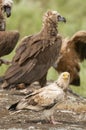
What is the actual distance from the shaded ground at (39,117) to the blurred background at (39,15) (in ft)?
20.6

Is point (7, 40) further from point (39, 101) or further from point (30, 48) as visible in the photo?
point (39, 101)

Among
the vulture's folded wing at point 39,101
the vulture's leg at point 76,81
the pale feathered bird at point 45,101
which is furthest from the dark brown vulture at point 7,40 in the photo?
the vulture's folded wing at point 39,101

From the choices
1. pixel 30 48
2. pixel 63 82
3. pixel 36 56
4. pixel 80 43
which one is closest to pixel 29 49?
pixel 30 48

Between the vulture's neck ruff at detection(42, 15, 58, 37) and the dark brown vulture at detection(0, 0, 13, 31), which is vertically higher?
the dark brown vulture at detection(0, 0, 13, 31)

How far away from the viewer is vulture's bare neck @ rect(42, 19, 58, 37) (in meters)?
13.6

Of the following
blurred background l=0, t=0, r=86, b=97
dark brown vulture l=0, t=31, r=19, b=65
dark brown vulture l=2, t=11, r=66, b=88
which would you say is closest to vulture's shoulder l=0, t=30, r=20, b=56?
dark brown vulture l=0, t=31, r=19, b=65

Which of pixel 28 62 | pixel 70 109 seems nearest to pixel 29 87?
pixel 28 62

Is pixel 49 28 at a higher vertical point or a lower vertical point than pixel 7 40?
higher

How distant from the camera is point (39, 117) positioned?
37.8 feet

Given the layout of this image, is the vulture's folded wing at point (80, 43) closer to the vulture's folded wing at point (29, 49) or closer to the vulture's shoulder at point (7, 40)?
the vulture's shoulder at point (7, 40)

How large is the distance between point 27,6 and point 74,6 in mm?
1772

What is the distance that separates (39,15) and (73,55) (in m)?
6.01

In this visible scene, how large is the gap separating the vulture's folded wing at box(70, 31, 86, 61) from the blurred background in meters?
3.07

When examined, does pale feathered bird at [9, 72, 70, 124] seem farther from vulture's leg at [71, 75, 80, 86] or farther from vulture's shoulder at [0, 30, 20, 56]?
vulture's leg at [71, 75, 80, 86]
